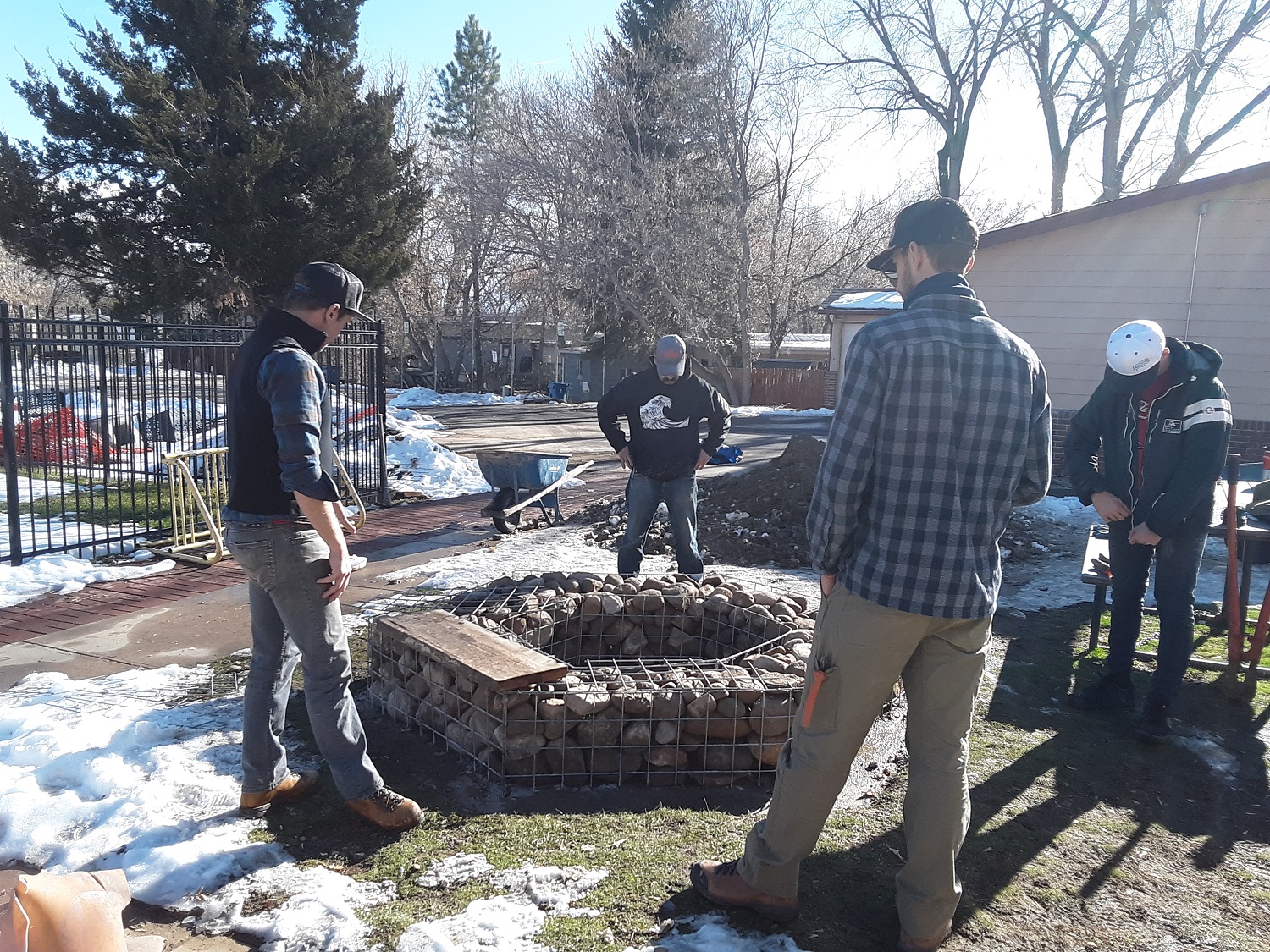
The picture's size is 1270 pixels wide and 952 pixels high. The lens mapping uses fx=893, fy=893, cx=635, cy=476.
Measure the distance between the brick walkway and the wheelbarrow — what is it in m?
0.42

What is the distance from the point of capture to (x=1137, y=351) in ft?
14.3

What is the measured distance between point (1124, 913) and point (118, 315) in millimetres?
20425

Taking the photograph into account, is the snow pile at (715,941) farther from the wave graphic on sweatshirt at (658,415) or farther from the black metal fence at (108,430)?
the black metal fence at (108,430)

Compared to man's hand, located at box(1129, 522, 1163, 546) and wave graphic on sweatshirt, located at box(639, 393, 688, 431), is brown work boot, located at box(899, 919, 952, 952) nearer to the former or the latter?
man's hand, located at box(1129, 522, 1163, 546)

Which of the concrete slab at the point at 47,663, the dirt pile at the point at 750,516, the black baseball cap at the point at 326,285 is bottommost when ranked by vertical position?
the concrete slab at the point at 47,663

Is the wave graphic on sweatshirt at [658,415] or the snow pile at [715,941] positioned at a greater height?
the wave graphic on sweatshirt at [658,415]

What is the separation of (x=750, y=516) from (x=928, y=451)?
696cm

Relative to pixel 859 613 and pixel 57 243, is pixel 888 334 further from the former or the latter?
pixel 57 243

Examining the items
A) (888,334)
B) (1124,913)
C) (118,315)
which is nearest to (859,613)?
(888,334)

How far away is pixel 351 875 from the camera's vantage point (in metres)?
3.06

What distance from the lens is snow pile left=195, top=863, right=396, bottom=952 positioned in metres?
2.71

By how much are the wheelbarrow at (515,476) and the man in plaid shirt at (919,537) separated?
6.92 m

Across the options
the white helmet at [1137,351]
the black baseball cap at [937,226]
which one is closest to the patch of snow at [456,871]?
the black baseball cap at [937,226]

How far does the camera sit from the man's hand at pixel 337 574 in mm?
3152
